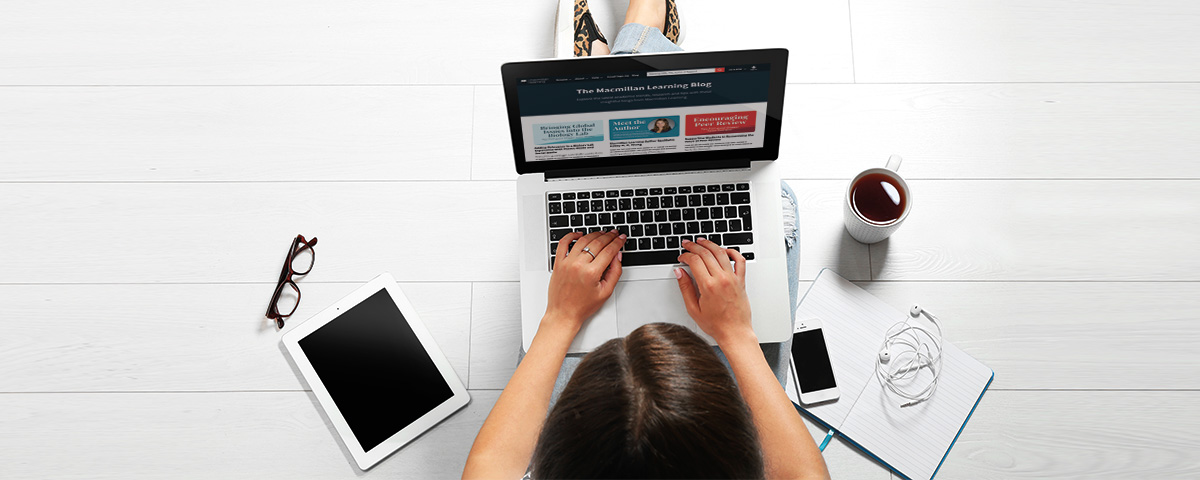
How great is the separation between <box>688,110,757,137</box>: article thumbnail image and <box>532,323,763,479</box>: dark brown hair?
0.29 meters

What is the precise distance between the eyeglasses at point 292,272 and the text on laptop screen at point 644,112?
58cm

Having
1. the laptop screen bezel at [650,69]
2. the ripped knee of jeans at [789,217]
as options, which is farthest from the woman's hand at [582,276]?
the ripped knee of jeans at [789,217]

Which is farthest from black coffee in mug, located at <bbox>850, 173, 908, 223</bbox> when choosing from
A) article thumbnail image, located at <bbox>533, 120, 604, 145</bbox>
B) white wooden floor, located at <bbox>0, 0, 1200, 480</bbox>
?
article thumbnail image, located at <bbox>533, 120, 604, 145</bbox>

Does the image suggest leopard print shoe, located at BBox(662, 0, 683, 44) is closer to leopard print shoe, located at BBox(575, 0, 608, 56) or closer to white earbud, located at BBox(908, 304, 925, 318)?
leopard print shoe, located at BBox(575, 0, 608, 56)

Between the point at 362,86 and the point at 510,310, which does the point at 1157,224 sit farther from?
the point at 362,86

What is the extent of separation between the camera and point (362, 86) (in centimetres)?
129

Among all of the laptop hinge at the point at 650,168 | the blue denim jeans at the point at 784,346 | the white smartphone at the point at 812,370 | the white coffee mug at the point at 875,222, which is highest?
the laptop hinge at the point at 650,168

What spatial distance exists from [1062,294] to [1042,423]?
0.24m

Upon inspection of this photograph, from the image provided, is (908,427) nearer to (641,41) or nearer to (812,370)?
(812,370)

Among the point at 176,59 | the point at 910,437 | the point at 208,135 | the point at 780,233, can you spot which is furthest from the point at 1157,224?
the point at 176,59

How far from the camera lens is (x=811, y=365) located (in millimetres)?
1118

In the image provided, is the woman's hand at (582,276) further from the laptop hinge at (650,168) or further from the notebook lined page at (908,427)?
the notebook lined page at (908,427)

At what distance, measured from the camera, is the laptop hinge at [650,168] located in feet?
2.99

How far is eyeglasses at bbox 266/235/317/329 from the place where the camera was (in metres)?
1.20
